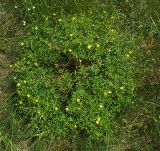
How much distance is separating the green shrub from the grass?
10cm

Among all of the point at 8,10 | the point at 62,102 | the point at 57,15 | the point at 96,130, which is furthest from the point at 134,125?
the point at 8,10

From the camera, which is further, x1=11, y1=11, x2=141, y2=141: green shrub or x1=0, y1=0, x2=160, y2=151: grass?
x1=0, y1=0, x2=160, y2=151: grass

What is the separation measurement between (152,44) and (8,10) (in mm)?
1548

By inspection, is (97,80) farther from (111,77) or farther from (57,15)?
(57,15)

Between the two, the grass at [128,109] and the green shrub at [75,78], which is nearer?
the green shrub at [75,78]

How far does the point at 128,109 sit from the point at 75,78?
58 cm

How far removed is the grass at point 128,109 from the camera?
3.99 metres

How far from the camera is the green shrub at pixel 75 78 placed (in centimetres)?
386

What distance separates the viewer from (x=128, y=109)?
13.4 ft

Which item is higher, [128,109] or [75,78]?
[75,78]

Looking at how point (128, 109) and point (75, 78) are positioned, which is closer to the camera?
point (75, 78)

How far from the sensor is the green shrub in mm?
3861

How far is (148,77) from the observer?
13.9 ft

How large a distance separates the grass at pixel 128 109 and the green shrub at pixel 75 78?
10 cm
